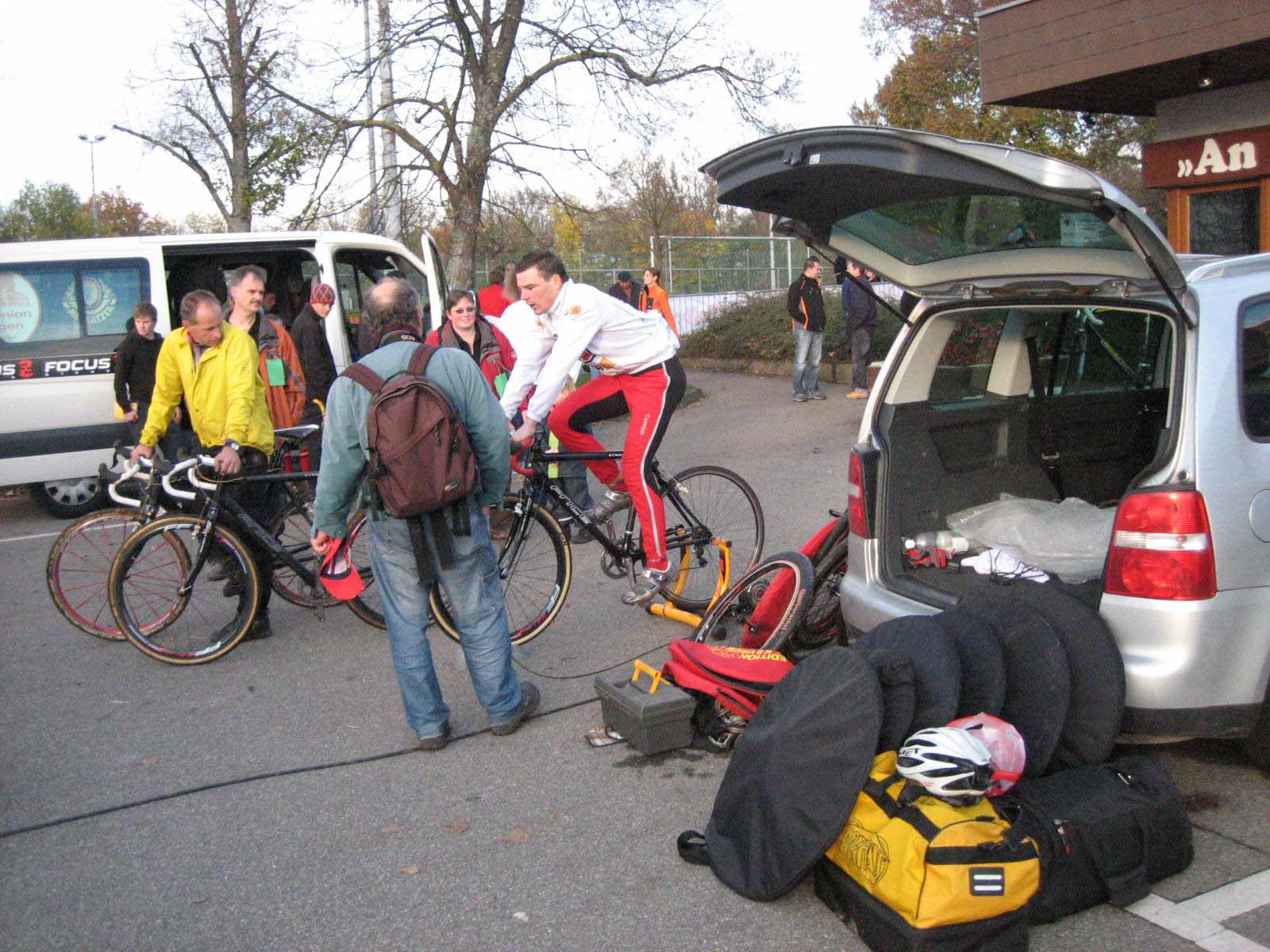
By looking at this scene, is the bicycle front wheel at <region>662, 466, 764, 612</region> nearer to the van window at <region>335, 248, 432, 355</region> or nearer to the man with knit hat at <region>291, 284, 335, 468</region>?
the man with knit hat at <region>291, 284, 335, 468</region>

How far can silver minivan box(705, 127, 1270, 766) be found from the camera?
11.2ft

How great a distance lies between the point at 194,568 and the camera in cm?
570

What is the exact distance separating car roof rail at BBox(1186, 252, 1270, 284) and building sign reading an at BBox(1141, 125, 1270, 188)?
28.2 feet

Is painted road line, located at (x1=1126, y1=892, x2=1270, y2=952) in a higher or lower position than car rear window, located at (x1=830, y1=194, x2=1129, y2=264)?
lower

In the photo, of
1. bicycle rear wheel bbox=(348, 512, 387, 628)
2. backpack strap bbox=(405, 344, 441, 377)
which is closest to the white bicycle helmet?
backpack strap bbox=(405, 344, 441, 377)

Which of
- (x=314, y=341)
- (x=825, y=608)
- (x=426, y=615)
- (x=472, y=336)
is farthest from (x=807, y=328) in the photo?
(x=426, y=615)

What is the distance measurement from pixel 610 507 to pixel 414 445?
1974mm

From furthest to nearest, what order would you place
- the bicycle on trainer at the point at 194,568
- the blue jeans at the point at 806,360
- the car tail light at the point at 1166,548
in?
1. the blue jeans at the point at 806,360
2. the bicycle on trainer at the point at 194,568
3. the car tail light at the point at 1166,548

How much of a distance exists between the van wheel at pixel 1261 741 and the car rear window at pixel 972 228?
155 centimetres

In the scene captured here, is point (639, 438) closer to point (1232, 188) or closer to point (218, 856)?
point (218, 856)

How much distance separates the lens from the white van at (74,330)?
31.1 ft

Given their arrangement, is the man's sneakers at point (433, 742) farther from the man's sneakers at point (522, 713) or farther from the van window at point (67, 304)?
the van window at point (67, 304)

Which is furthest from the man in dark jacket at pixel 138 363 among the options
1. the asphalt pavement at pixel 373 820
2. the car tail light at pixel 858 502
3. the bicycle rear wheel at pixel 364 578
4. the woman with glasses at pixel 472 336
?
the car tail light at pixel 858 502

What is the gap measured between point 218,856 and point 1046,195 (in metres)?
3.39
